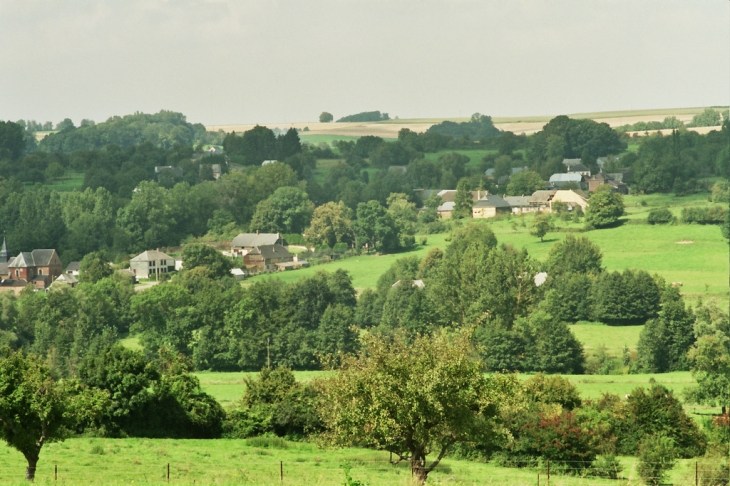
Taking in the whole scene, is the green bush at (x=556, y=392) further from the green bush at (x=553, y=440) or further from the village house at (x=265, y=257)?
the village house at (x=265, y=257)

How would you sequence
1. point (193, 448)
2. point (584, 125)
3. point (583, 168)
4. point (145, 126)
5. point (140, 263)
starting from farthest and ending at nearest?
1. point (145, 126)
2. point (584, 125)
3. point (583, 168)
4. point (140, 263)
5. point (193, 448)

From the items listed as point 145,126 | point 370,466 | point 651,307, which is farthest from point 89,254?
point 145,126

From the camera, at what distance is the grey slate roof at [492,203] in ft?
291

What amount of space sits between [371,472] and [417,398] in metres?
4.35

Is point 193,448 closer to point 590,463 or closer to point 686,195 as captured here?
point 590,463

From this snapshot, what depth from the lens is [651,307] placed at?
182 feet

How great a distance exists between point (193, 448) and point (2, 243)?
66784mm

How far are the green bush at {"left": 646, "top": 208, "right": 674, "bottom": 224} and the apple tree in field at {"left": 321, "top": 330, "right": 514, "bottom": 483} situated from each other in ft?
186

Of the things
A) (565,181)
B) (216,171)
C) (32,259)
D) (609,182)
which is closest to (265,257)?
(32,259)

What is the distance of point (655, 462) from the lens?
23078mm

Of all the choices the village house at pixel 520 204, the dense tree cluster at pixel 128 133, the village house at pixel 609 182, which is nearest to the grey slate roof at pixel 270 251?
the village house at pixel 520 204

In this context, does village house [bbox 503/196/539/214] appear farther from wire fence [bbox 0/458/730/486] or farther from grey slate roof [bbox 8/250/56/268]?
wire fence [bbox 0/458/730/486]

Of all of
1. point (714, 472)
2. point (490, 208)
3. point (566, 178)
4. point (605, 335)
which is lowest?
point (605, 335)

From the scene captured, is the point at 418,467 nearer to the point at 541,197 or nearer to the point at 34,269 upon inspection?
the point at 34,269
